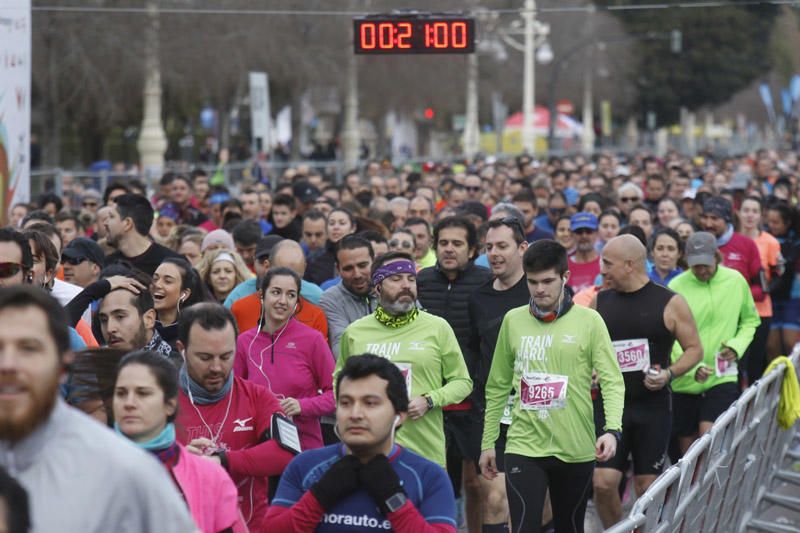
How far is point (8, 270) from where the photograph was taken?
6953mm

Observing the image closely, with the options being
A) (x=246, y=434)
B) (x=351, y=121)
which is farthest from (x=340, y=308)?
(x=351, y=121)

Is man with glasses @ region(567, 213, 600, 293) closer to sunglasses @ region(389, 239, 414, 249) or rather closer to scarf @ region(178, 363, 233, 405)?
sunglasses @ region(389, 239, 414, 249)

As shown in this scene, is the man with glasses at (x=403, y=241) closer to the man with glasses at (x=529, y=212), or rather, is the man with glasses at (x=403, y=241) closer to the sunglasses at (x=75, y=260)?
the sunglasses at (x=75, y=260)

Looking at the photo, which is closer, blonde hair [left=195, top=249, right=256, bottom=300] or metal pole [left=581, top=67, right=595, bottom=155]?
blonde hair [left=195, top=249, right=256, bottom=300]

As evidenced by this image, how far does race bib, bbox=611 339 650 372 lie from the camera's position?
8.52 meters

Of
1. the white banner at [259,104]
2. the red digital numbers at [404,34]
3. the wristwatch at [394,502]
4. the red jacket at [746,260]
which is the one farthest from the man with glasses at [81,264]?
the white banner at [259,104]

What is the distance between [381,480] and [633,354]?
12.8 ft

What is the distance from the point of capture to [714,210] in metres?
12.8

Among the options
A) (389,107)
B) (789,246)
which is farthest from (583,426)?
(389,107)

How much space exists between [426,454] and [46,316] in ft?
13.9

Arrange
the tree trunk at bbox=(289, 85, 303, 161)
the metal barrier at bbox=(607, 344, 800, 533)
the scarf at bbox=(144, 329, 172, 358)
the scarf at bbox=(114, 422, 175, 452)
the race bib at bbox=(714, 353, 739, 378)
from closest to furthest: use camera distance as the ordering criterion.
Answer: the scarf at bbox=(114, 422, 175, 452) → the metal barrier at bbox=(607, 344, 800, 533) → the scarf at bbox=(144, 329, 172, 358) → the race bib at bbox=(714, 353, 739, 378) → the tree trunk at bbox=(289, 85, 303, 161)

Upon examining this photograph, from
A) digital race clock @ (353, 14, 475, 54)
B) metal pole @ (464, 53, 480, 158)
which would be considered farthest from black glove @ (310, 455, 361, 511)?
metal pole @ (464, 53, 480, 158)

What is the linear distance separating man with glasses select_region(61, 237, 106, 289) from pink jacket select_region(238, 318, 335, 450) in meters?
1.78

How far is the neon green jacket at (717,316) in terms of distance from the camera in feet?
32.3
